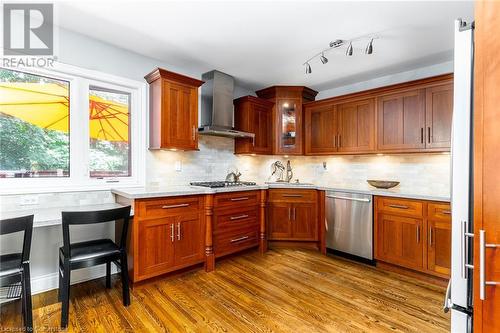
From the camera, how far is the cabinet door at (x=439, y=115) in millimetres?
2893

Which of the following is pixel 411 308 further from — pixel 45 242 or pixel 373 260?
pixel 45 242

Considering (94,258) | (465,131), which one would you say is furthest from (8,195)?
(465,131)

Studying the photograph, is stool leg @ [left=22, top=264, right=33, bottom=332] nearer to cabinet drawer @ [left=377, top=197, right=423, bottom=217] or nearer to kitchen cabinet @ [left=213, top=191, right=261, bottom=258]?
kitchen cabinet @ [left=213, top=191, right=261, bottom=258]

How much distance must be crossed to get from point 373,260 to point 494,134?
9.12 ft

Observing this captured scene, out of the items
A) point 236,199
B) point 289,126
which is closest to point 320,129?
point 289,126

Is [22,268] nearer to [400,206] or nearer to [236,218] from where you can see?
[236,218]

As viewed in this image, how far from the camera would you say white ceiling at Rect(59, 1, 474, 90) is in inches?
84.7

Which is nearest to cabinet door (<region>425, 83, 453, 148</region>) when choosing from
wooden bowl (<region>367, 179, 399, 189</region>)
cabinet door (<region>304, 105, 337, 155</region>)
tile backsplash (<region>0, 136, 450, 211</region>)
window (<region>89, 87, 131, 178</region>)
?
tile backsplash (<region>0, 136, 450, 211</region>)

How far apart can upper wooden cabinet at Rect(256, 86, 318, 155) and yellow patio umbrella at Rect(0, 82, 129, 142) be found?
2241 mm

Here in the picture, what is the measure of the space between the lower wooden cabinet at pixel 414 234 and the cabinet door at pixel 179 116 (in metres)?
2.44

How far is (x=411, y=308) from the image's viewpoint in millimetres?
2199

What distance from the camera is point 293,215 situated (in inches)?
146

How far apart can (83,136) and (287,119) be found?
287 centimetres

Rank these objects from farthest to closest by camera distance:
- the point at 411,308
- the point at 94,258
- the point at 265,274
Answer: the point at 265,274
the point at 411,308
the point at 94,258
